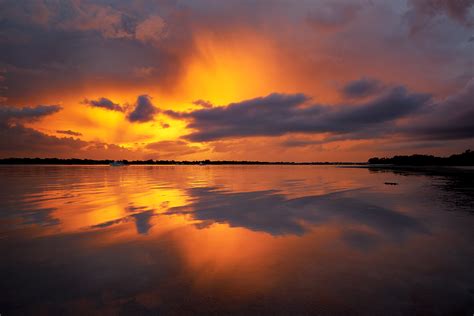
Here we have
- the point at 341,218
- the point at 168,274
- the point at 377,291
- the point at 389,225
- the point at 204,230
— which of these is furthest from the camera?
the point at 341,218

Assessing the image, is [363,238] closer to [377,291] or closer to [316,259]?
[316,259]

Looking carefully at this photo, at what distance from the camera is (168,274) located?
23.0 ft

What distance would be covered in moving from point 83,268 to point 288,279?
5.92m

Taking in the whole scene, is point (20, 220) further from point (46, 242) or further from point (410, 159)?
point (410, 159)

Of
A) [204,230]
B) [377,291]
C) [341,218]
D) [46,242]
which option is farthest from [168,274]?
[341,218]

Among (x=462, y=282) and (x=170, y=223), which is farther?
(x=170, y=223)

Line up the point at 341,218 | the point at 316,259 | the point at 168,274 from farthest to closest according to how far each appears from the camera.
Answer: the point at 341,218, the point at 316,259, the point at 168,274

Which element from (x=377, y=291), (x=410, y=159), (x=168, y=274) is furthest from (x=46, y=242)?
(x=410, y=159)

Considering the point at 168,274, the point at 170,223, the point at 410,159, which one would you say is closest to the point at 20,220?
the point at 170,223

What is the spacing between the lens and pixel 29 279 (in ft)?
21.8

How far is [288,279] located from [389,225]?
8485 millimetres

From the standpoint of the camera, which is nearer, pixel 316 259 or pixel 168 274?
pixel 168 274

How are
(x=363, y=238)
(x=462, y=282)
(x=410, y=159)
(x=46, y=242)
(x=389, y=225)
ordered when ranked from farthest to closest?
(x=410, y=159) < (x=389, y=225) < (x=363, y=238) < (x=46, y=242) < (x=462, y=282)

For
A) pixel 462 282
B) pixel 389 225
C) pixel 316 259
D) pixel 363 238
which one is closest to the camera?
pixel 462 282
